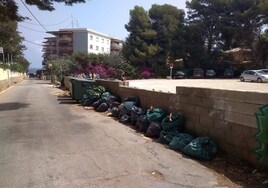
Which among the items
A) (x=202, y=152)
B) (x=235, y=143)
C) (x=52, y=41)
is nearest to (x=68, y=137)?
(x=202, y=152)

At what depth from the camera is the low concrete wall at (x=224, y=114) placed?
6867 mm

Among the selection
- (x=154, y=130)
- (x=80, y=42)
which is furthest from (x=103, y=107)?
(x=80, y=42)

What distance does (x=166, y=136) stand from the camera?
9.05 meters

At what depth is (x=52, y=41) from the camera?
12069 cm

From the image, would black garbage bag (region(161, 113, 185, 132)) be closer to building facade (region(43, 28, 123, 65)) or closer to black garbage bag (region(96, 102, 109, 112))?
black garbage bag (region(96, 102, 109, 112))

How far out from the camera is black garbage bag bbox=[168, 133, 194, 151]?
27.1 feet

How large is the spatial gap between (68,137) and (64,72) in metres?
45.3

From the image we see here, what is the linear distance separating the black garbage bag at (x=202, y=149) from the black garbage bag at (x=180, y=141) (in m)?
0.33

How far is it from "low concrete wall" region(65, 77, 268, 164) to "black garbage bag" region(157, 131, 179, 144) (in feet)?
1.62

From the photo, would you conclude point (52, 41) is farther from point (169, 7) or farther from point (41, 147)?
point (41, 147)

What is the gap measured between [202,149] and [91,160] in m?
2.34

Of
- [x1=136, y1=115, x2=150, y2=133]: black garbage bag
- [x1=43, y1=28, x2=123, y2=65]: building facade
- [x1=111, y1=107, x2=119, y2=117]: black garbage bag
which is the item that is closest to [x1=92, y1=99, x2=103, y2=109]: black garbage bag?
[x1=111, y1=107, x2=119, y2=117]: black garbage bag

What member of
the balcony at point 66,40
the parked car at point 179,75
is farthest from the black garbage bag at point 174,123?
the balcony at point 66,40

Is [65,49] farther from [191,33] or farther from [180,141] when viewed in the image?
[180,141]
